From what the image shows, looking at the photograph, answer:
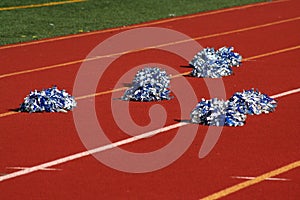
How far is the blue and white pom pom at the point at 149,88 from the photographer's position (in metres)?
12.2

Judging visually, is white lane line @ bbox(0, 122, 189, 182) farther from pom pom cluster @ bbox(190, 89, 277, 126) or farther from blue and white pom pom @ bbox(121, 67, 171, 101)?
blue and white pom pom @ bbox(121, 67, 171, 101)

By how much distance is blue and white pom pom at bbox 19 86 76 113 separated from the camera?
11.5 m

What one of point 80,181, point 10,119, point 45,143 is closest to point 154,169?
point 80,181

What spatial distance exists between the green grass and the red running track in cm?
145

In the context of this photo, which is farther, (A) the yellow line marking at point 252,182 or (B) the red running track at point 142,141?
(B) the red running track at point 142,141

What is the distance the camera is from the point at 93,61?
15594 millimetres

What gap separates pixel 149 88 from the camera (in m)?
12.2

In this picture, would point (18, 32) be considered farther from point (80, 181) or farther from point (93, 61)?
point (80, 181)

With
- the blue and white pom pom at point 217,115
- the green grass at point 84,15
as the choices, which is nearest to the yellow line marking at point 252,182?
the blue and white pom pom at point 217,115

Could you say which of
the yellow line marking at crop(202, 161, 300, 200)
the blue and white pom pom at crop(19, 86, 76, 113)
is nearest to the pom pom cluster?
the blue and white pom pom at crop(19, 86, 76, 113)

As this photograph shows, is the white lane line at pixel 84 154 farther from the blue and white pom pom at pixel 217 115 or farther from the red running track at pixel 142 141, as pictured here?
the blue and white pom pom at pixel 217 115

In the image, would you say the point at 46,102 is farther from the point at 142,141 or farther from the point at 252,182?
the point at 252,182

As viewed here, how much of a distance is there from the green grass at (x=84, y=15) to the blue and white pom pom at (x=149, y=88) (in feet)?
18.1

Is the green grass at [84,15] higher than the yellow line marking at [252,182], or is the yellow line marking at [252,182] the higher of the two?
the green grass at [84,15]
